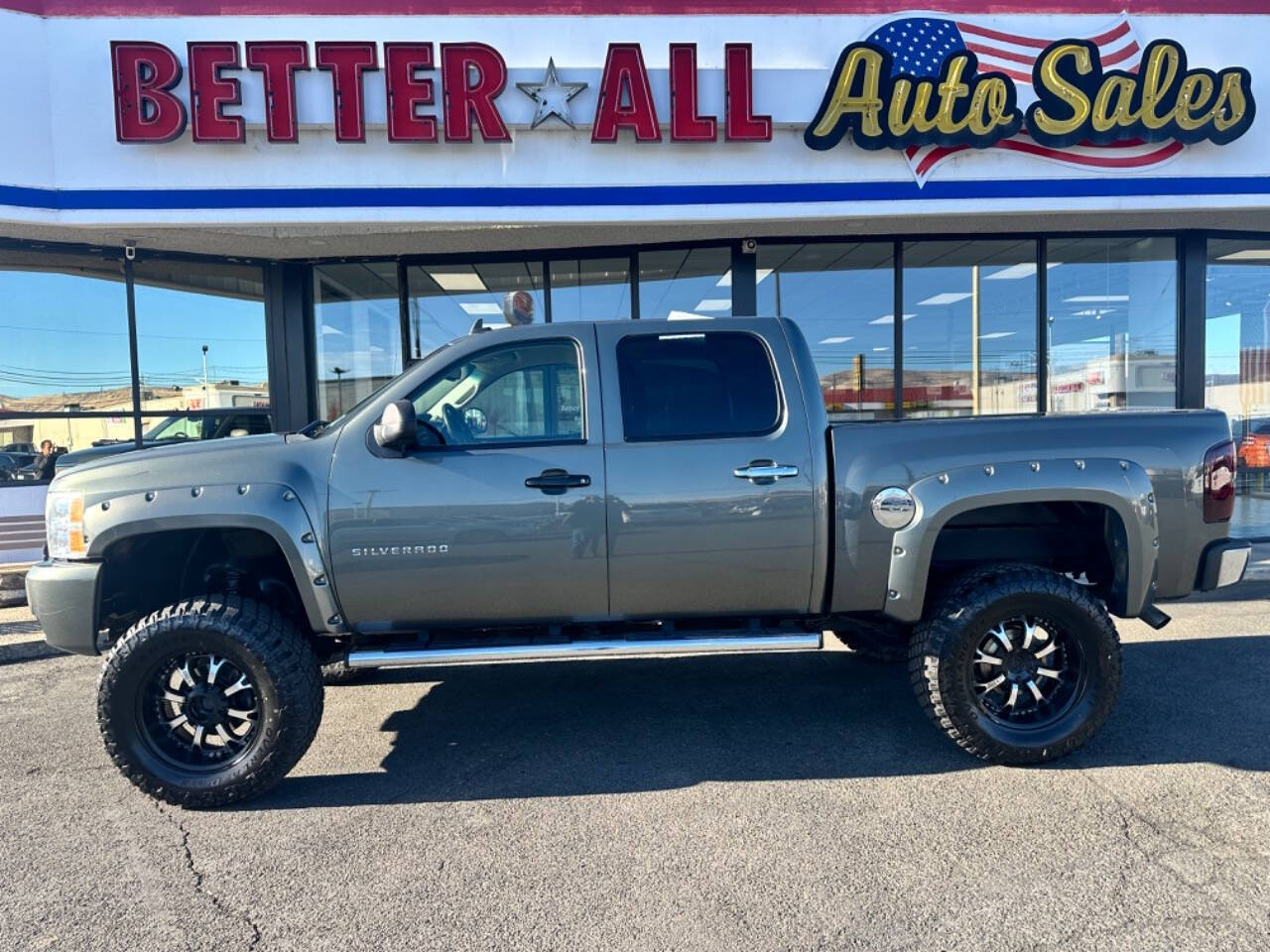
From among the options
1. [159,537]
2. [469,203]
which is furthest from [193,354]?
[159,537]

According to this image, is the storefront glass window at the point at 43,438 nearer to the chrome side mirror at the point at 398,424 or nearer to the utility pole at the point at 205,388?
the utility pole at the point at 205,388

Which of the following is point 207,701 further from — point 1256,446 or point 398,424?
point 1256,446

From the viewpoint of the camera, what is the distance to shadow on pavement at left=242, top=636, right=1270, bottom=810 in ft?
12.5

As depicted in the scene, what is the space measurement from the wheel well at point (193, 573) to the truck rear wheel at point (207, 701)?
0.30 m

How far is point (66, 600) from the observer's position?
364 cm

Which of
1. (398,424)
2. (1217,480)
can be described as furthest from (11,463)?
(1217,480)

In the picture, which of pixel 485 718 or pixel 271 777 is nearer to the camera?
pixel 271 777

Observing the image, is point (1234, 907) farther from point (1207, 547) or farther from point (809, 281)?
point (809, 281)

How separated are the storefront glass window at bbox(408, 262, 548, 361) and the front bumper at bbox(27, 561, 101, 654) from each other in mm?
6144

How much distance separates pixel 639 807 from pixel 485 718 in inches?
53.1

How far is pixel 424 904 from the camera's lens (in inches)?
112

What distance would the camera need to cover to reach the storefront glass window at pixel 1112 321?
950 cm

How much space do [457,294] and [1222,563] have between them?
8019 mm

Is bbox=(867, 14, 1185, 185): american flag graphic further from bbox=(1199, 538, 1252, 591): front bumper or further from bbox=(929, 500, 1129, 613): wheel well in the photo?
bbox=(1199, 538, 1252, 591): front bumper
